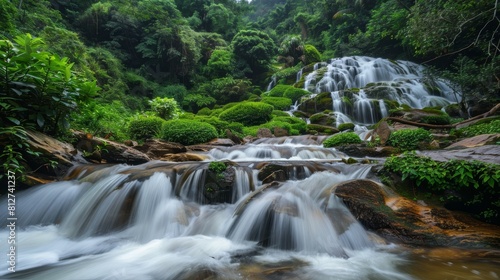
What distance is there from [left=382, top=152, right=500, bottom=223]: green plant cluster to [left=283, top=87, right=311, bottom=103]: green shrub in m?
14.4

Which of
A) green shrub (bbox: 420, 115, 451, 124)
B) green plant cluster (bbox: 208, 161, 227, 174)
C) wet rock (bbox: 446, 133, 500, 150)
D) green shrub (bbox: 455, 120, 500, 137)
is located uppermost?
green shrub (bbox: 420, 115, 451, 124)

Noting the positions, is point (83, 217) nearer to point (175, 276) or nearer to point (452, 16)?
point (175, 276)

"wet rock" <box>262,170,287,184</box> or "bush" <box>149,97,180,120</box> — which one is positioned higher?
"bush" <box>149,97,180,120</box>

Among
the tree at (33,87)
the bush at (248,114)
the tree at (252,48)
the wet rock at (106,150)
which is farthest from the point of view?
the tree at (252,48)

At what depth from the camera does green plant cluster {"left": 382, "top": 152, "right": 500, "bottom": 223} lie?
345 centimetres

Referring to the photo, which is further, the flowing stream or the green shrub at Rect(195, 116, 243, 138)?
the green shrub at Rect(195, 116, 243, 138)

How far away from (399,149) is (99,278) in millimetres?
7498

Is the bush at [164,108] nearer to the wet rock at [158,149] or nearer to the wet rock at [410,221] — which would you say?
the wet rock at [158,149]

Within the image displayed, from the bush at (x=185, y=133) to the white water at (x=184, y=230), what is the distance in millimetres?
3796

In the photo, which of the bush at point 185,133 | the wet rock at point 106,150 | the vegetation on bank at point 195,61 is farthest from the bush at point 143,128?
the wet rock at point 106,150

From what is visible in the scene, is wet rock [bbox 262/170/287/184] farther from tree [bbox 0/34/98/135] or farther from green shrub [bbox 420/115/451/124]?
green shrub [bbox 420/115/451/124]

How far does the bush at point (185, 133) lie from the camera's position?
907 centimetres

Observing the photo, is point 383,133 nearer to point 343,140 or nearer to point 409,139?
point 409,139

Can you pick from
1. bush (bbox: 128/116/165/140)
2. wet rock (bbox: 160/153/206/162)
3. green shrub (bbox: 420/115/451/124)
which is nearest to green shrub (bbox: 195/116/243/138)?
bush (bbox: 128/116/165/140)
